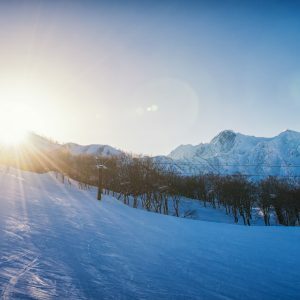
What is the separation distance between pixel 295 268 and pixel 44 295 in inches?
401

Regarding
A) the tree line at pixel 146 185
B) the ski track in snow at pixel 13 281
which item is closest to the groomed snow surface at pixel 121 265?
the ski track in snow at pixel 13 281

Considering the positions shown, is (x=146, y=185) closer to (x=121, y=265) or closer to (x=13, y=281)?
(x=121, y=265)

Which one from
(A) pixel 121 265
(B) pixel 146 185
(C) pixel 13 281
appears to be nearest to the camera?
(C) pixel 13 281

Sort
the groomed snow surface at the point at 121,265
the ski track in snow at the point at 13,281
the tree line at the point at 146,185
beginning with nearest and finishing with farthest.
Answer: the ski track in snow at the point at 13,281 → the groomed snow surface at the point at 121,265 → the tree line at the point at 146,185

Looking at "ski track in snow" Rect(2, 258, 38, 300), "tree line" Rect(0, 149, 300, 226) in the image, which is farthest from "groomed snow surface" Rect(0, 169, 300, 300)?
"tree line" Rect(0, 149, 300, 226)

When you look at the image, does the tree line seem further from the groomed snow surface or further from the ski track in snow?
the ski track in snow

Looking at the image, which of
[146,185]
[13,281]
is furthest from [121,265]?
[146,185]

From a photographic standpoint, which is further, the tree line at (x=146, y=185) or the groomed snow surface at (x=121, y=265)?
the tree line at (x=146, y=185)

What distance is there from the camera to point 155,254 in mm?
10586

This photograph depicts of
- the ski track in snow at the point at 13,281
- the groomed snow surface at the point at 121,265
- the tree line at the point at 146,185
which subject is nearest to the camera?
the ski track in snow at the point at 13,281

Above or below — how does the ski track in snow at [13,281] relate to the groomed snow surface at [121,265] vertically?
above

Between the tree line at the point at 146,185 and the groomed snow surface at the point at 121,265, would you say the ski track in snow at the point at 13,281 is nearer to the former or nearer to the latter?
the groomed snow surface at the point at 121,265

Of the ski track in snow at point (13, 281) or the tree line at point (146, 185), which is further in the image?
the tree line at point (146, 185)

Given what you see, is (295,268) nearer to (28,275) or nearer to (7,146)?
(28,275)
